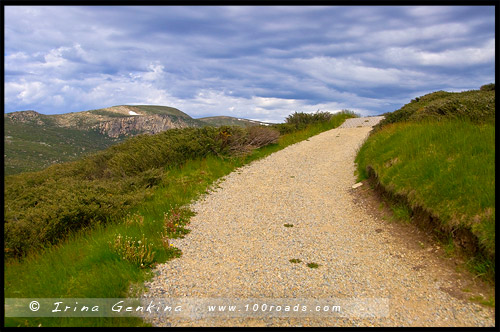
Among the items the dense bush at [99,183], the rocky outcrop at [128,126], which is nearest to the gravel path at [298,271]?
the dense bush at [99,183]

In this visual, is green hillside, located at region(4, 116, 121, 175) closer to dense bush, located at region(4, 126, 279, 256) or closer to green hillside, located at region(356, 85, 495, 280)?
dense bush, located at region(4, 126, 279, 256)

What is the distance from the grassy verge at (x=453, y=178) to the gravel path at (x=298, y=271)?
91 cm

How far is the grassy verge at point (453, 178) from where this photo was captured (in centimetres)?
538

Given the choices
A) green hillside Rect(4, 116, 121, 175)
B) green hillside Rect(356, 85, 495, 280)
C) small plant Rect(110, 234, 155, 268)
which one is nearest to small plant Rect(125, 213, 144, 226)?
small plant Rect(110, 234, 155, 268)

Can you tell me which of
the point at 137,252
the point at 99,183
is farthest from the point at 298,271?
the point at 99,183

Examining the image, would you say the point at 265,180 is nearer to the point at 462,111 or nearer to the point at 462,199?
the point at 462,199

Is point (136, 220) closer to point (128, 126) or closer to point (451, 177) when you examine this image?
point (451, 177)

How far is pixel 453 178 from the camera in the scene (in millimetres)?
6848

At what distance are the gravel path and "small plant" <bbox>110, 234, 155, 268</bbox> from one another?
0.31 m

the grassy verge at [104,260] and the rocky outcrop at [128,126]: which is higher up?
the rocky outcrop at [128,126]

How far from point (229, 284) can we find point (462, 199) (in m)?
4.94

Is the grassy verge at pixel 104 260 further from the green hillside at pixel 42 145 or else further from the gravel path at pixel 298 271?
the green hillside at pixel 42 145

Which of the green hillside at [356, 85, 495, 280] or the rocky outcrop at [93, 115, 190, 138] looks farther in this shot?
the rocky outcrop at [93, 115, 190, 138]

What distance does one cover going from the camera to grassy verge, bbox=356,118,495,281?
5.38 m
